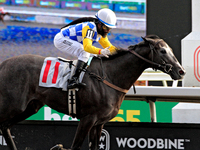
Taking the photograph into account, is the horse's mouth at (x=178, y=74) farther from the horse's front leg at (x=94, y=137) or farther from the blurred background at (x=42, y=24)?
the blurred background at (x=42, y=24)

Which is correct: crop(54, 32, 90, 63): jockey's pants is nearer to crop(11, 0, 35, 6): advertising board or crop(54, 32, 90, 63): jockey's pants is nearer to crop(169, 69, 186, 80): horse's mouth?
crop(169, 69, 186, 80): horse's mouth

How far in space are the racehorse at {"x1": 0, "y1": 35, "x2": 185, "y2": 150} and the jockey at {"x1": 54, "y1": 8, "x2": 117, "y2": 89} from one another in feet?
0.50

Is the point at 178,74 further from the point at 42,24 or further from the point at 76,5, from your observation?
the point at 42,24

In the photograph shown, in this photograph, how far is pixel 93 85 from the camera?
14.5 ft

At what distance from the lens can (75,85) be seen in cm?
434

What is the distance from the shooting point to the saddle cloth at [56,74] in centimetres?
446

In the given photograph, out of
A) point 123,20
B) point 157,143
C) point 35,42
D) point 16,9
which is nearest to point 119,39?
point 123,20

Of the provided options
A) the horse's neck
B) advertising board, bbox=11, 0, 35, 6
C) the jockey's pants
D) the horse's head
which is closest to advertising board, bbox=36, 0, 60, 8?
advertising board, bbox=11, 0, 35, 6

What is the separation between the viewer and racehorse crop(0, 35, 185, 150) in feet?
14.2

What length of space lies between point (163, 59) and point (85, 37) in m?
1.00

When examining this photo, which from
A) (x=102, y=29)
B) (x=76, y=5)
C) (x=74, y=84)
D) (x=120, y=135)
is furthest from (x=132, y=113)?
(x=76, y=5)

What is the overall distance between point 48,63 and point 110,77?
2.75 feet

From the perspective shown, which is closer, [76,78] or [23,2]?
[76,78]

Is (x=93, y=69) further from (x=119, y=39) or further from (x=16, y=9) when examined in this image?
(x=16, y=9)
